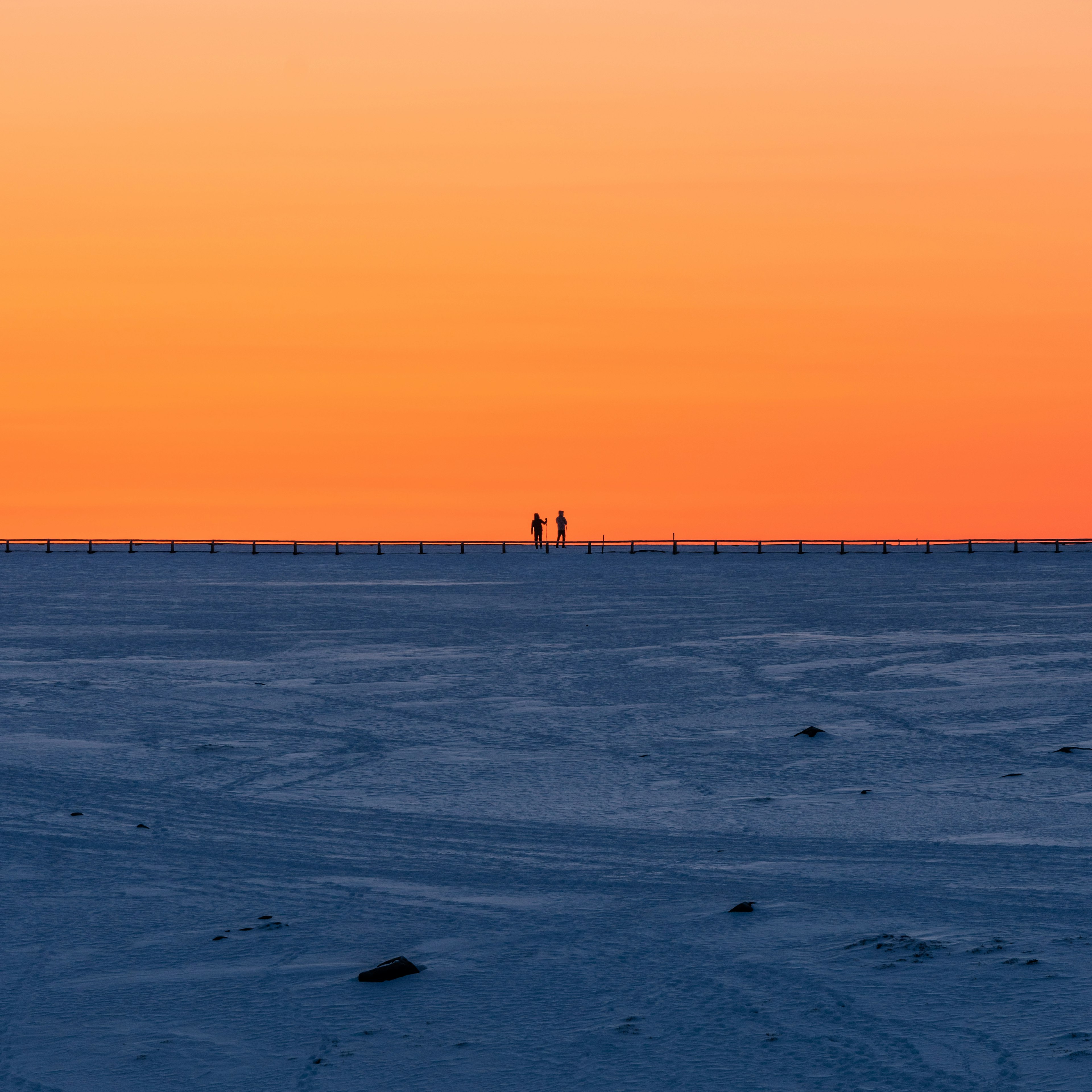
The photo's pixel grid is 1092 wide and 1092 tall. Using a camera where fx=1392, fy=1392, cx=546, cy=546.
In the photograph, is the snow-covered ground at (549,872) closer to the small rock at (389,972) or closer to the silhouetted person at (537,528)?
the small rock at (389,972)

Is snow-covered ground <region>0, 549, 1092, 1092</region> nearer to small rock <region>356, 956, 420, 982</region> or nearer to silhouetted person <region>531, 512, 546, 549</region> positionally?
small rock <region>356, 956, 420, 982</region>

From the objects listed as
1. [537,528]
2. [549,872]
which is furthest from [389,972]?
[537,528]

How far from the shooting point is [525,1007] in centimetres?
561

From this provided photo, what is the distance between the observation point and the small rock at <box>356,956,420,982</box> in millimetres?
5941

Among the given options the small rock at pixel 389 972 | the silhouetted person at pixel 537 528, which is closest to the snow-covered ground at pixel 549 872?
the small rock at pixel 389 972

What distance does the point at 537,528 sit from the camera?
71.4 meters

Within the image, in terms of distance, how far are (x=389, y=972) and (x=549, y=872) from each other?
6.45ft

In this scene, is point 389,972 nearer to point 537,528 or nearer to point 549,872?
point 549,872

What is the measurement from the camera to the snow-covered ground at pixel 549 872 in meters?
5.17

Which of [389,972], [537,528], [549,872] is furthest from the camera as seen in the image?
[537,528]

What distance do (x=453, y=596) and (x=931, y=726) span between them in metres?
22.4

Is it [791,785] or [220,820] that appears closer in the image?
[220,820]

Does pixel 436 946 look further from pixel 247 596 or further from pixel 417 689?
pixel 247 596

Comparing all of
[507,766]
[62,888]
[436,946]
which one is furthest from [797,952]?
[507,766]
